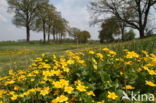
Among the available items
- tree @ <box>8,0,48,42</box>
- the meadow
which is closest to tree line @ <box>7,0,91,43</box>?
tree @ <box>8,0,48,42</box>

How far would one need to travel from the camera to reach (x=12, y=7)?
4088cm

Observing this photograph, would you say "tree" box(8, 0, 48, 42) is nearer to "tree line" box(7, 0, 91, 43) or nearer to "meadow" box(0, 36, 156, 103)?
"tree line" box(7, 0, 91, 43)

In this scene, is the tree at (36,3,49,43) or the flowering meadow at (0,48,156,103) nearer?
the flowering meadow at (0,48,156,103)

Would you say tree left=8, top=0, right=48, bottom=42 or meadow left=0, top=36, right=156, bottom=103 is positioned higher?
tree left=8, top=0, right=48, bottom=42

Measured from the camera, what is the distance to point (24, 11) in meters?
40.9

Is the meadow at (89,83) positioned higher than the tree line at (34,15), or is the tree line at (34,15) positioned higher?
the tree line at (34,15)

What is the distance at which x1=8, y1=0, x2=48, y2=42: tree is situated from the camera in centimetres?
4047

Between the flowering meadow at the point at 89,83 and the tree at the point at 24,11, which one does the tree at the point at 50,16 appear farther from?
the flowering meadow at the point at 89,83

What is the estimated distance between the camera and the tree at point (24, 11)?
40469mm

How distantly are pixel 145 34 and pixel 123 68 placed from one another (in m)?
25.5

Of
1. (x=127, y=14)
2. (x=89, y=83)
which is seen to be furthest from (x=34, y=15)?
(x=89, y=83)

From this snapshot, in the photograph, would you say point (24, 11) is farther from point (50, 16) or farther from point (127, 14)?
point (127, 14)

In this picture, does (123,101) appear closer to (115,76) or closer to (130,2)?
(115,76)

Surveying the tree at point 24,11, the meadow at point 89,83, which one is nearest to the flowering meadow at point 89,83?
the meadow at point 89,83
